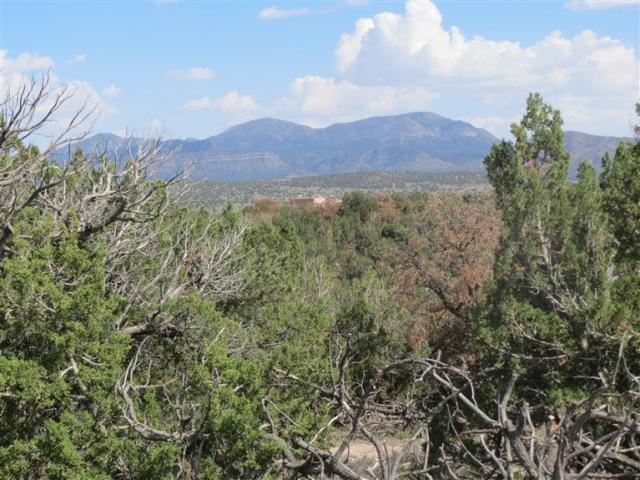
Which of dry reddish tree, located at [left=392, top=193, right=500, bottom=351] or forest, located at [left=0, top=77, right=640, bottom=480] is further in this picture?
dry reddish tree, located at [left=392, top=193, right=500, bottom=351]

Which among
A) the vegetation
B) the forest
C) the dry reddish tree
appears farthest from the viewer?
the vegetation

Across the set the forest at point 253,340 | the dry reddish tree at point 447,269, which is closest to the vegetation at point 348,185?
the dry reddish tree at point 447,269

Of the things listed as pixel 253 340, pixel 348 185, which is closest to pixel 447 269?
pixel 253 340

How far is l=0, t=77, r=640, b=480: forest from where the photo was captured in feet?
26.7

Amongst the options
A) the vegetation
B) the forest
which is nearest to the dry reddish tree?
the forest

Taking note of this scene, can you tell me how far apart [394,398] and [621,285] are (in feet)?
29.7

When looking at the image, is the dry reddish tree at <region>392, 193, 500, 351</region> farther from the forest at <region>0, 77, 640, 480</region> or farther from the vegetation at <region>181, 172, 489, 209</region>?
the vegetation at <region>181, 172, 489, 209</region>

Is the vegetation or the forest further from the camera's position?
the vegetation

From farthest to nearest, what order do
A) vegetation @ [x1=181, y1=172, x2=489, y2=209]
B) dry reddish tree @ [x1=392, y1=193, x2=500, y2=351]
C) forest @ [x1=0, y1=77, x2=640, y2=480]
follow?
vegetation @ [x1=181, y1=172, x2=489, y2=209] → dry reddish tree @ [x1=392, y1=193, x2=500, y2=351] → forest @ [x1=0, y1=77, x2=640, y2=480]

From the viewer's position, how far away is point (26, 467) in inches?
336

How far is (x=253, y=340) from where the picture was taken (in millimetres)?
12227

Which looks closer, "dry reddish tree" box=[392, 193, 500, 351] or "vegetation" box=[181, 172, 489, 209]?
"dry reddish tree" box=[392, 193, 500, 351]

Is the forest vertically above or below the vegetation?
above

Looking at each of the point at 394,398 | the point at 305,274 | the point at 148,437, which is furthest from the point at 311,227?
the point at 148,437
